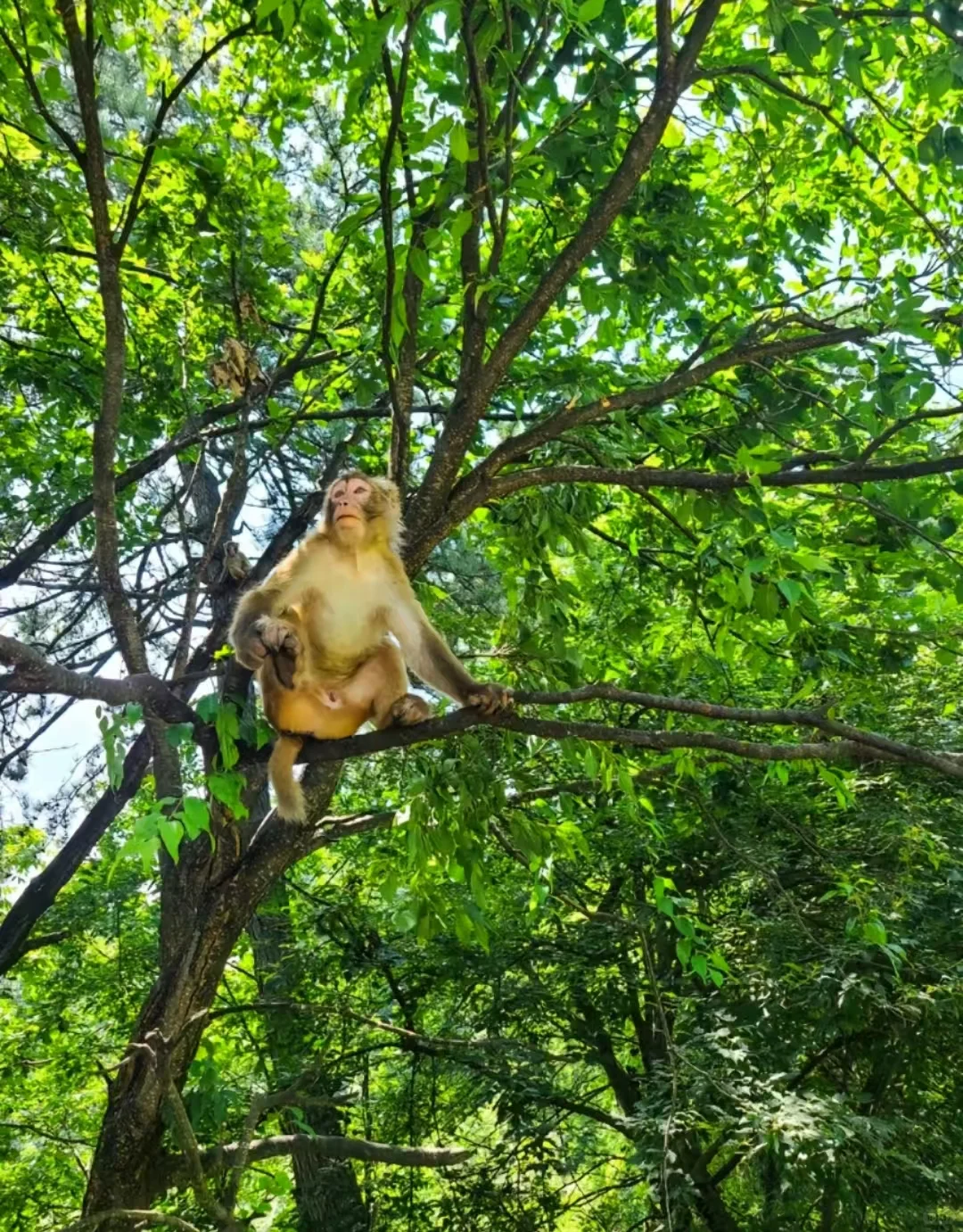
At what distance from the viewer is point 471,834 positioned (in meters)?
4.20

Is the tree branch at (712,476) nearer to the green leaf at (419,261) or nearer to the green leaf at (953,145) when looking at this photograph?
the green leaf at (953,145)

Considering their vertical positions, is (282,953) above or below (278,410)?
below

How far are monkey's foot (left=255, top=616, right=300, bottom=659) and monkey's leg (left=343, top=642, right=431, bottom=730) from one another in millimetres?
697

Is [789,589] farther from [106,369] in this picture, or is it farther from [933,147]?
[106,369]

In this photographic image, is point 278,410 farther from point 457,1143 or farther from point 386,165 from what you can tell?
point 457,1143

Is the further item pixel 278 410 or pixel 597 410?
pixel 278 410

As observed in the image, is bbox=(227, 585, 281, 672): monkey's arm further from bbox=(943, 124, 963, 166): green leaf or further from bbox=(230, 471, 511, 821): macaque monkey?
bbox=(943, 124, 963, 166): green leaf

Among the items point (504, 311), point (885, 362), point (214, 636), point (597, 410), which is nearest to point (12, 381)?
point (214, 636)

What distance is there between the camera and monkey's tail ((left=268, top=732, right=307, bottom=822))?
386 cm

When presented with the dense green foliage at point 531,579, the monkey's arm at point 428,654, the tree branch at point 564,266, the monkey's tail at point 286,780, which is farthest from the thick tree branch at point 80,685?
the tree branch at point 564,266

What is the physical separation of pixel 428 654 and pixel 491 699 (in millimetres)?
831

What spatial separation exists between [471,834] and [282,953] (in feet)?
13.0

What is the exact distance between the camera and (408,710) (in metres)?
4.20

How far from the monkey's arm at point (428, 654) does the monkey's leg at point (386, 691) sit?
3.0 inches
